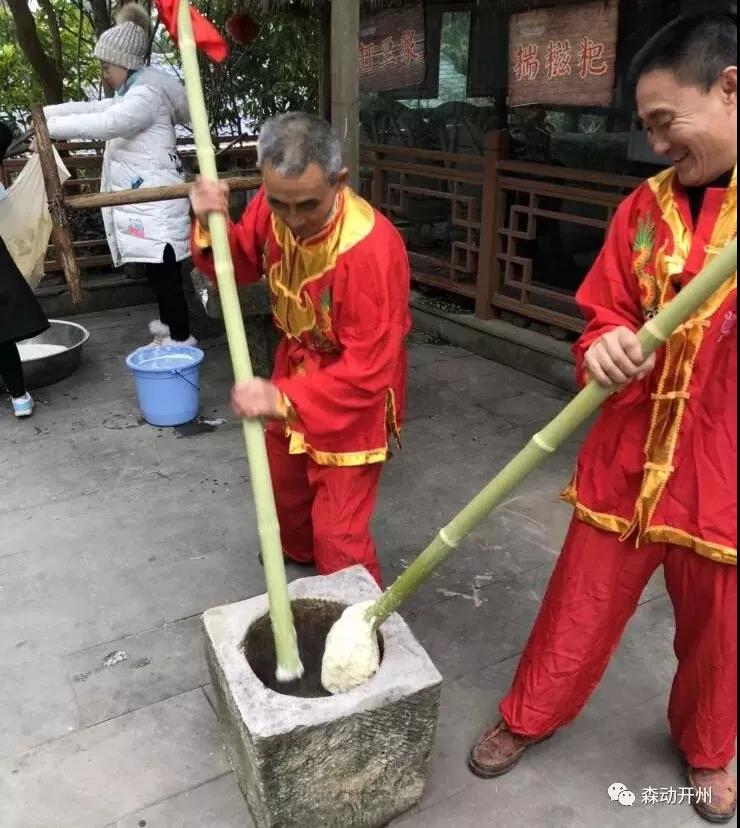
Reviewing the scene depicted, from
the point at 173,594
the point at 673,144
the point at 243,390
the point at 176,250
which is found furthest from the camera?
the point at 176,250

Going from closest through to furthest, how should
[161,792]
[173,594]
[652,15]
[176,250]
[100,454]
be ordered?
[161,792], [173,594], [100,454], [652,15], [176,250]

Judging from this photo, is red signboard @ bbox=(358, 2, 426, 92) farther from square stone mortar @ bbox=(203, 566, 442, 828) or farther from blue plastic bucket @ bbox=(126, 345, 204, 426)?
square stone mortar @ bbox=(203, 566, 442, 828)

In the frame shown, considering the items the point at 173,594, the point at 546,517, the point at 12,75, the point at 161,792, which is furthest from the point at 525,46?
the point at 12,75

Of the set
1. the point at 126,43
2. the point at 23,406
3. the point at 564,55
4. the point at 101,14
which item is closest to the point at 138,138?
the point at 126,43

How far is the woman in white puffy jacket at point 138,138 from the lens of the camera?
172 inches

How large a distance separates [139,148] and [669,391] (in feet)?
12.4

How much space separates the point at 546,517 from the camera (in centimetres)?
358

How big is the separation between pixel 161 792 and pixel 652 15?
4.57 m

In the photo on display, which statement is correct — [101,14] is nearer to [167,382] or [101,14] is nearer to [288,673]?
[167,382]

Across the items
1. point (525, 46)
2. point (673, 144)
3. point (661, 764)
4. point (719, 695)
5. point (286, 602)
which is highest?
point (525, 46)

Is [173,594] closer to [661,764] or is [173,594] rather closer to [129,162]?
[661,764]

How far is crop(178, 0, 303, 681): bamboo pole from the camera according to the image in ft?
6.26

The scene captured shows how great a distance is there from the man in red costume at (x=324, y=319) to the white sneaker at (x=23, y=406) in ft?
7.58

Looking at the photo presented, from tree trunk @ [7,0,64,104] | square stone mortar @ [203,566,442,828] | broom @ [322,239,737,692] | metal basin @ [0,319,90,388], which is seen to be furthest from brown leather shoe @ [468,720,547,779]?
tree trunk @ [7,0,64,104]
